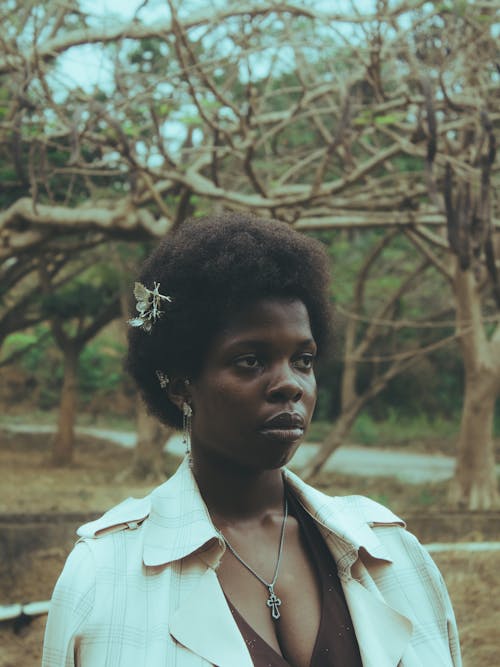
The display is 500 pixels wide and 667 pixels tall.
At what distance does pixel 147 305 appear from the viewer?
1.83 metres

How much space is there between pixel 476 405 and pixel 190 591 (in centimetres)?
811

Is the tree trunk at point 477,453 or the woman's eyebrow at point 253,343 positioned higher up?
the woman's eyebrow at point 253,343

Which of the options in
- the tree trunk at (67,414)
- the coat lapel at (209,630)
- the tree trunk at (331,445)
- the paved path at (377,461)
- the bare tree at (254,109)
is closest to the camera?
the coat lapel at (209,630)

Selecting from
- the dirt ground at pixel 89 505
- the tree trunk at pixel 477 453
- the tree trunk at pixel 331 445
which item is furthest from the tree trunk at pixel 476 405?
the tree trunk at pixel 331 445

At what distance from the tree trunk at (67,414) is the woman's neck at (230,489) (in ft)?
38.3

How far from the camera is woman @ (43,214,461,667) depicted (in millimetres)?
1537

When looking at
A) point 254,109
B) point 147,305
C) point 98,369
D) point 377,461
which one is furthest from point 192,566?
point 98,369

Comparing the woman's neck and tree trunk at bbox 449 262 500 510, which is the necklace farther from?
tree trunk at bbox 449 262 500 510

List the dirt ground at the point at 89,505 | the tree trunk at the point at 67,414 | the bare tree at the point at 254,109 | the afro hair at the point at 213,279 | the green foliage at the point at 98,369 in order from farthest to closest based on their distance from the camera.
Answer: the green foliage at the point at 98,369 → the tree trunk at the point at 67,414 → the bare tree at the point at 254,109 → the dirt ground at the point at 89,505 → the afro hair at the point at 213,279

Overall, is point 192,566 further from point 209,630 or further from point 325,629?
point 325,629

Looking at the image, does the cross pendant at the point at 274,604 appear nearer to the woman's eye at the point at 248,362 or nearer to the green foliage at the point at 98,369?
the woman's eye at the point at 248,362

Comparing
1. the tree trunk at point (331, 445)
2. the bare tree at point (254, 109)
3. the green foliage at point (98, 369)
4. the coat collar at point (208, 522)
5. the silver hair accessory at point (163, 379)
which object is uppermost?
the bare tree at point (254, 109)

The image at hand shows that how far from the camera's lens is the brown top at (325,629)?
1.54 m

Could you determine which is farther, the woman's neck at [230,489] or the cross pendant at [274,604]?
the woman's neck at [230,489]
